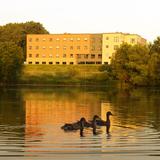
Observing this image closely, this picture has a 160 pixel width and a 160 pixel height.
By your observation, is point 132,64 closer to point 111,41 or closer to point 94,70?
point 94,70

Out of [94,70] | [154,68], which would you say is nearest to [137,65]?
[154,68]

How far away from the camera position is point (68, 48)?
18425cm

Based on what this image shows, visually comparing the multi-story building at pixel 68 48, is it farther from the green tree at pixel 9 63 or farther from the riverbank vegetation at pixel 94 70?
the green tree at pixel 9 63

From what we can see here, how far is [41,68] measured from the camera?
15238 cm

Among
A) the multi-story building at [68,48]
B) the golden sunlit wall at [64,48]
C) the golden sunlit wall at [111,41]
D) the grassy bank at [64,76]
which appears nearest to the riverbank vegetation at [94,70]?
the grassy bank at [64,76]

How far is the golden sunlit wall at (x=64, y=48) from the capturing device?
18188cm

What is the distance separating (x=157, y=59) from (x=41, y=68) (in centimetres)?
5061

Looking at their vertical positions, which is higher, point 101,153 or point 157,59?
point 157,59

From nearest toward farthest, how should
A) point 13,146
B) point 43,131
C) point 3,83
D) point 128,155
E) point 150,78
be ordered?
point 128,155 < point 13,146 < point 43,131 < point 150,78 < point 3,83

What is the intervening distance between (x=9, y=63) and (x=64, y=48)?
5588 cm

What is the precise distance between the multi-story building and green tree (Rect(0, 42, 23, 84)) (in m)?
42.8

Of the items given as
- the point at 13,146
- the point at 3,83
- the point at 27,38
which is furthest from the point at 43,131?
the point at 27,38

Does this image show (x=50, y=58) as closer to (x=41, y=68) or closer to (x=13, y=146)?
(x=41, y=68)

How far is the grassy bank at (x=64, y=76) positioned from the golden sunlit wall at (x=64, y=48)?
30458mm
